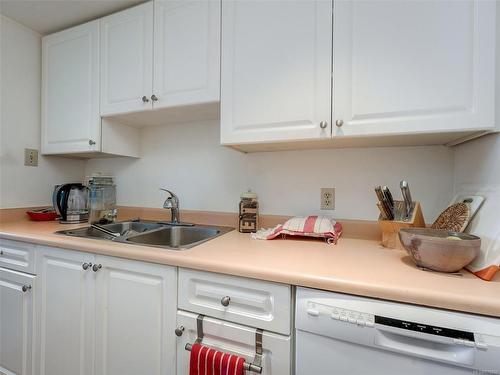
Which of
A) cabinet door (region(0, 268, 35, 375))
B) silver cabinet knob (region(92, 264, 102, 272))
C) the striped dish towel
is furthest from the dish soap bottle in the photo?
cabinet door (region(0, 268, 35, 375))

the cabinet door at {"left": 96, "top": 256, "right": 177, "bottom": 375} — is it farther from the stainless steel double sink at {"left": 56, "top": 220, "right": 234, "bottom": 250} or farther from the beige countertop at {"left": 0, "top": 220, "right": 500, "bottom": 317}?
the stainless steel double sink at {"left": 56, "top": 220, "right": 234, "bottom": 250}

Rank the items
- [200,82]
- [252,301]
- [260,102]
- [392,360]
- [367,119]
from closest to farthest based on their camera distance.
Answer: [392,360] < [252,301] < [367,119] < [260,102] < [200,82]

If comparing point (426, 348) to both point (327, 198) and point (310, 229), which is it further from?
point (327, 198)

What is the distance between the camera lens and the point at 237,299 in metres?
0.81

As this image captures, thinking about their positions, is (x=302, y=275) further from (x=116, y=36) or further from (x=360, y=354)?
(x=116, y=36)

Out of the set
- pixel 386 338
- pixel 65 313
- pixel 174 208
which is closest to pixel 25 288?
pixel 65 313

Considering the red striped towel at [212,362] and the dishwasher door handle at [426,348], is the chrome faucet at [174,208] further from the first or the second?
the dishwasher door handle at [426,348]

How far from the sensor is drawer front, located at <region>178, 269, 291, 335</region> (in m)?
0.75

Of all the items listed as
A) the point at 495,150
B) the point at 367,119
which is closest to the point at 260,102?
the point at 367,119

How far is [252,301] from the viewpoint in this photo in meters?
0.79

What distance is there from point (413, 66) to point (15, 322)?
2213 millimetres

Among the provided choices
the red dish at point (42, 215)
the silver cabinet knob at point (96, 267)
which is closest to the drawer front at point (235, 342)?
the silver cabinet knob at point (96, 267)

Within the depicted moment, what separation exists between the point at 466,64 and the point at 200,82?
43.3 inches

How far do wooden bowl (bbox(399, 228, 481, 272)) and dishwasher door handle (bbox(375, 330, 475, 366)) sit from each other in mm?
229
